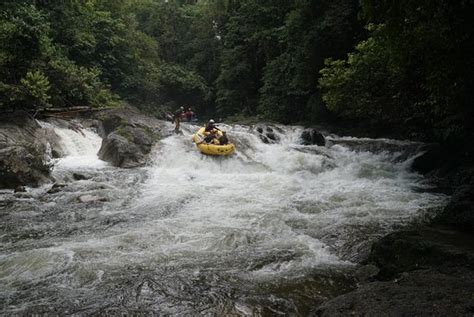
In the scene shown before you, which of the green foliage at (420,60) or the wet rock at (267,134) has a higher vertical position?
the green foliage at (420,60)

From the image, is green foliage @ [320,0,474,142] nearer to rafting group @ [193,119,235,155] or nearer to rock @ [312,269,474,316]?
rock @ [312,269,474,316]

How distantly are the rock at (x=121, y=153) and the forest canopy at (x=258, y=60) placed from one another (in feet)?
10.9

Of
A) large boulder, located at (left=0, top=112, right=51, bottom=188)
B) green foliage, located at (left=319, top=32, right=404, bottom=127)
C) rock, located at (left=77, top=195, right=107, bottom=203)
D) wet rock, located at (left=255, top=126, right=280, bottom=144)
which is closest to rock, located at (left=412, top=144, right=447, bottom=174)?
Result: green foliage, located at (left=319, top=32, right=404, bottom=127)

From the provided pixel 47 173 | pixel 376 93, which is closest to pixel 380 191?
pixel 376 93

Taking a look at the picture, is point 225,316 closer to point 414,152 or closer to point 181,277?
point 181,277

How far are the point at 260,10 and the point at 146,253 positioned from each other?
22495 mm

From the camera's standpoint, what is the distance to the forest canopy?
5918 mm

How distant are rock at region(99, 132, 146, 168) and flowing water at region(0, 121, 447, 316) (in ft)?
1.62

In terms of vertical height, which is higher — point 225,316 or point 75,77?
point 75,77

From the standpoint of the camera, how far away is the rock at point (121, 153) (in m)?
12.9

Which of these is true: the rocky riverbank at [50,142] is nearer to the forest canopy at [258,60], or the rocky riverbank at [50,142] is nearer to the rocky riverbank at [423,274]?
the forest canopy at [258,60]

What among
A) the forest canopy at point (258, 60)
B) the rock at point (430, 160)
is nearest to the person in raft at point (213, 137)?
the forest canopy at point (258, 60)

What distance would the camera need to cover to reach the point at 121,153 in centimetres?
1303

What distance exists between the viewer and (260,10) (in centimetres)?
2525
